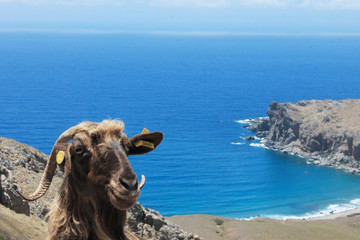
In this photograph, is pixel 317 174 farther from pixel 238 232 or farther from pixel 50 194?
pixel 50 194

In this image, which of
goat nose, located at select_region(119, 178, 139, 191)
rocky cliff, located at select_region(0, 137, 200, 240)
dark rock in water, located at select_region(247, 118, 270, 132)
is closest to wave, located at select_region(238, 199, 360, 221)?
dark rock in water, located at select_region(247, 118, 270, 132)

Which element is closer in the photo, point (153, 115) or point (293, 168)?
point (293, 168)

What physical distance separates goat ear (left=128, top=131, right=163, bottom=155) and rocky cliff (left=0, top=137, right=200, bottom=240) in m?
17.7

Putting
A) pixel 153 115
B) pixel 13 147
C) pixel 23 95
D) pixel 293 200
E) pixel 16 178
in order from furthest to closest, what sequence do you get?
pixel 23 95
pixel 153 115
pixel 293 200
pixel 13 147
pixel 16 178

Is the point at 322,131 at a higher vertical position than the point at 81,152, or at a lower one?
higher

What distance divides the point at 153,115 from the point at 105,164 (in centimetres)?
16636

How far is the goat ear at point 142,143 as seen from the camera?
5352 millimetres

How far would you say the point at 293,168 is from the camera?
131375mm

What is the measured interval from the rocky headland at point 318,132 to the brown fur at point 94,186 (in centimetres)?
12887

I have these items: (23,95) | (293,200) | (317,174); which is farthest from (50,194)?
(23,95)

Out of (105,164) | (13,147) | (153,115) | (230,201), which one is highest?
(153,115)

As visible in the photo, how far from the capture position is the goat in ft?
15.3

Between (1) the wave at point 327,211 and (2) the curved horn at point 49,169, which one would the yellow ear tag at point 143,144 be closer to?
(2) the curved horn at point 49,169

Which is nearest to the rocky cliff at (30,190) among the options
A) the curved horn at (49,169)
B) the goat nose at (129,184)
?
the curved horn at (49,169)
